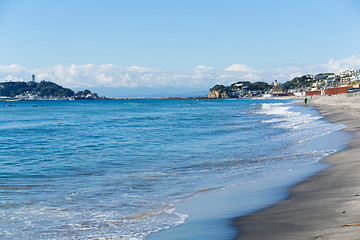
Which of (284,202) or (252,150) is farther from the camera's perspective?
(252,150)

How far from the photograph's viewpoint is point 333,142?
60.3 ft

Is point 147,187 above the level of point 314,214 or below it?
below

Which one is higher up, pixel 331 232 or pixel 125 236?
pixel 331 232

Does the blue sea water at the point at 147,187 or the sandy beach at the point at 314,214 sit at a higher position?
the sandy beach at the point at 314,214

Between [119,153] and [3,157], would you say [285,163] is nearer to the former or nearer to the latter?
[119,153]

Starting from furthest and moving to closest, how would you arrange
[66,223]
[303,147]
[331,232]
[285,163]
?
[303,147]
[285,163]
[66,223]
[331,232]

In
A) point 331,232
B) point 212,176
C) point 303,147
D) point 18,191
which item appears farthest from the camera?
point 303,147

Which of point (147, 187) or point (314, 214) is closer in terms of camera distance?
point (314, 214)

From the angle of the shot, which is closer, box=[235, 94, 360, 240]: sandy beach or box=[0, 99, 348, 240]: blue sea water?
box=[235, 94, 360, 240]: sandy beach

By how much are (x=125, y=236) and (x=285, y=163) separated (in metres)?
8.82

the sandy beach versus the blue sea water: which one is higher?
the sandy beach

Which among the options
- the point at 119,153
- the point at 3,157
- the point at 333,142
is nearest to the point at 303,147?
the point at 333,142

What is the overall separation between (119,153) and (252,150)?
22.8 ft

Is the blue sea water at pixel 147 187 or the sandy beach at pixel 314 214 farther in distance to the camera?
the blue sea water at pixel 147 187
